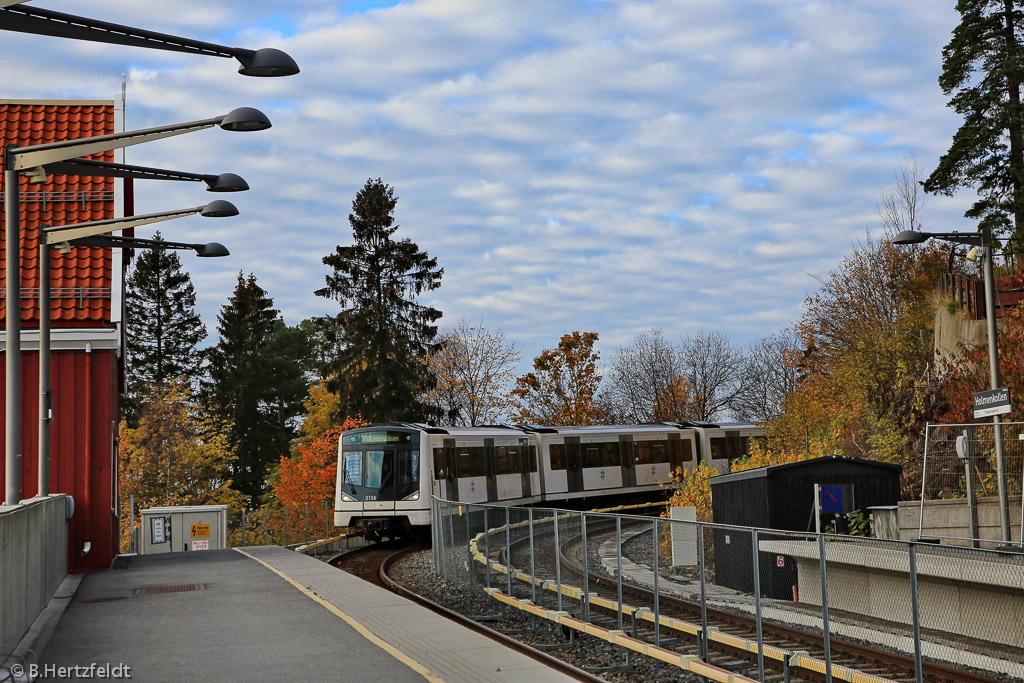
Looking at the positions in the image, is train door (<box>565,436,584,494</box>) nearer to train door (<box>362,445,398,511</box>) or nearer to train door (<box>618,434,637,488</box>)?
train door (<box>618,434,637,488</box>)

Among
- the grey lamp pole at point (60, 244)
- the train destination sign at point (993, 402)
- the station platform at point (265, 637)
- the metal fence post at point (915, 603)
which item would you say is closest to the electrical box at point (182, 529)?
the station platform at point (265, 637)

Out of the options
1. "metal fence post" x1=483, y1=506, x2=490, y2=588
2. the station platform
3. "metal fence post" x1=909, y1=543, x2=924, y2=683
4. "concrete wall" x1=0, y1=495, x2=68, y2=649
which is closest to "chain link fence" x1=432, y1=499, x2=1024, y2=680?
"metal fence post" x1=909, y1=543, x2=924, y2=683

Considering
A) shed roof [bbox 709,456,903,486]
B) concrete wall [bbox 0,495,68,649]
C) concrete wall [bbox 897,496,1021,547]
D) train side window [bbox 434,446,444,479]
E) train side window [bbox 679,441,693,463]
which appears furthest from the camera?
train side window [bbox 679,441,693,463]

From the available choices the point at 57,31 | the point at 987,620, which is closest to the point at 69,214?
the point at 57,31

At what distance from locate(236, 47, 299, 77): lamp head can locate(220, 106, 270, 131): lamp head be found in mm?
1474

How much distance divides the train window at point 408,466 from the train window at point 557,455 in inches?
292

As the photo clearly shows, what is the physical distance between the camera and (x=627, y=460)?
3872 centimetres

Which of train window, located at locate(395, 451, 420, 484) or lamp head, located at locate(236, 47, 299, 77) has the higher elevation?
lamp head, located at locate(236, 47, 299, 77)

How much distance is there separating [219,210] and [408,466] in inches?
558

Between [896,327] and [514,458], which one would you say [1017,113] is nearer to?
[896,327]

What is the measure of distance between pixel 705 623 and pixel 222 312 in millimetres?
74701

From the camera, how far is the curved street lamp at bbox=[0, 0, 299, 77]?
33.9 feet

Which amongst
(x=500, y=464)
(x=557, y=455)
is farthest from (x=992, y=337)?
(x=557, y=455)

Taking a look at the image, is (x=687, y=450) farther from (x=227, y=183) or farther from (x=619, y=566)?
(x=619, y=566)
